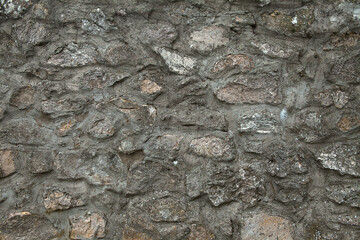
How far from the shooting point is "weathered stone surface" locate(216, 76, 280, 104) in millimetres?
1908

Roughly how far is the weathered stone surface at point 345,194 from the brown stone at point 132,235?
0.98 m

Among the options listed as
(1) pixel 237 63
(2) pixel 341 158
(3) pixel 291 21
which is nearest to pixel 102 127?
(1) pixel 237 63

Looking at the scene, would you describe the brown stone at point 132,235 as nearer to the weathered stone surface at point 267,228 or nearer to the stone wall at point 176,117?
the stone wall at point 176,117

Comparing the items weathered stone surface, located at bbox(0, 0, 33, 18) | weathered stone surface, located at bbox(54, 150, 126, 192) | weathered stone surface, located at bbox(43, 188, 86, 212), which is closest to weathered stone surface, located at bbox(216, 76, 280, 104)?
weathered stone surface, located at bbox(54, 150, 126, 192)

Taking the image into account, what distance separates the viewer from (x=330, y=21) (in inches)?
73.0

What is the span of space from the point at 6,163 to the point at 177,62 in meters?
1.07

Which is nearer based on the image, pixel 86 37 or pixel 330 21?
pixel 330 21

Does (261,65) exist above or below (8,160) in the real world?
above

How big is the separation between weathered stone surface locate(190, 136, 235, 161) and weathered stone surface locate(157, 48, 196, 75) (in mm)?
381

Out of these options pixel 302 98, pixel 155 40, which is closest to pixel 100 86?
pixel 155 40

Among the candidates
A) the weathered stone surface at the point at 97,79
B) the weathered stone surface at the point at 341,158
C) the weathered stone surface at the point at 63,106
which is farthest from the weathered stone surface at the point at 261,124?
the weathered stone surface at the point at 63,106

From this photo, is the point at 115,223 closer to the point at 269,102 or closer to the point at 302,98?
the point at 269,102

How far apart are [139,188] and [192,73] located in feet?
2.24

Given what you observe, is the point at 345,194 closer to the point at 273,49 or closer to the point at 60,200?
the point at 273,49
